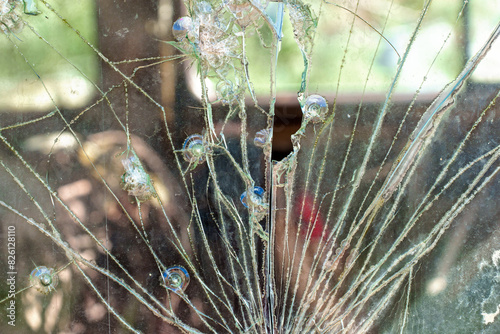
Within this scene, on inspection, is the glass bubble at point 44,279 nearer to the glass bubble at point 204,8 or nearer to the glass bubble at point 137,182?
the glass bubble at point 137,182

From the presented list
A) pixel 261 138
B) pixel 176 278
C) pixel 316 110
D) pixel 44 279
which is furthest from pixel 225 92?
pixel 44 279

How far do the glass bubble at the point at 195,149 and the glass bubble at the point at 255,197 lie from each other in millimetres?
184

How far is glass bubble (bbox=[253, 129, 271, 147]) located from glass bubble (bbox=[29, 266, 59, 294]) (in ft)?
2.60

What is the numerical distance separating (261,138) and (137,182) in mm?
432

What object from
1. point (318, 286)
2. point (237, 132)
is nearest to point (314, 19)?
Result: point (237, 132)

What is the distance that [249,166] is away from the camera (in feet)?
4.44

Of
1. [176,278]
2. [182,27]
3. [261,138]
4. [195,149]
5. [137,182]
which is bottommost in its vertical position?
[176,278]

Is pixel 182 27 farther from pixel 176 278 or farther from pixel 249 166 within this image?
pixel 176 278

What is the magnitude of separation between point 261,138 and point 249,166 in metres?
0.10

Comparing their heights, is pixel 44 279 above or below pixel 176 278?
below

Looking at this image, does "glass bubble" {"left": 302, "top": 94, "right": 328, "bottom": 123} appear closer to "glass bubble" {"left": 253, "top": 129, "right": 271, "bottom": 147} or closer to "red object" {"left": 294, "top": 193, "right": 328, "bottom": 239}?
"glass bubble" {"left": 253, "top": 129, "right": 271, "bottom": 147}

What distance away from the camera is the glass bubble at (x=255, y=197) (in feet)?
4.36

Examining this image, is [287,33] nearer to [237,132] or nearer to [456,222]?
[237,132]

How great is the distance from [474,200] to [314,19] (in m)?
0.77
